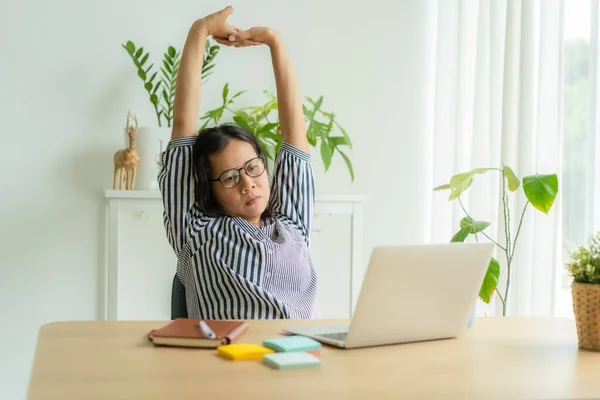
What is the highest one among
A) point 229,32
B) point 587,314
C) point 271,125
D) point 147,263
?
point 229,32

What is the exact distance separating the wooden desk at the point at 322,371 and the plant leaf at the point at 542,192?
107cm

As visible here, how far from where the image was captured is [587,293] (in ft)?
4.23

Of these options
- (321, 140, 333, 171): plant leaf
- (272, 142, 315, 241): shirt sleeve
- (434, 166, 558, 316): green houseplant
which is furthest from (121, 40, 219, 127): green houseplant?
(434, 166, 558, 316): green houseplant

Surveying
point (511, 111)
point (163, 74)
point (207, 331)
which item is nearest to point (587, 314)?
point (207, 331)

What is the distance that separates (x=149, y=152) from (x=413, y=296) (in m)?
1.69

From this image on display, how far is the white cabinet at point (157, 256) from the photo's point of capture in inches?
104

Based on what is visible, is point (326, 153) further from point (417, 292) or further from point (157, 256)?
point (417, 292)

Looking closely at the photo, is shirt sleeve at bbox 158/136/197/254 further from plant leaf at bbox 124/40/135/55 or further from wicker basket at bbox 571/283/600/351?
plant leaf at bbox 124/40/135/55

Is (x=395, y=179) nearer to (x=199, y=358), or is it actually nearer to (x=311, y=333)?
(x=311, y=333)

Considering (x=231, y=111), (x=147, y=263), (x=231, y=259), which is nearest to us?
(x=231, y=259)

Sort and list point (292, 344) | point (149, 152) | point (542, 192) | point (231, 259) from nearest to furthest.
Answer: point (292, 344) → point (231, 259) → point (542, 192) → point (149, 152)

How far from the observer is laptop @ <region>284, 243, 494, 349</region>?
1.24m

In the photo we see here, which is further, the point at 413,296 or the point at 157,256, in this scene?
the point at 157,256

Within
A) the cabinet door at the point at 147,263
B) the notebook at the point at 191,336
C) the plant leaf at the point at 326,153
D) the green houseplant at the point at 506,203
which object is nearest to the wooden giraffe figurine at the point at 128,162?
the cabinet door at the point at 147,263
